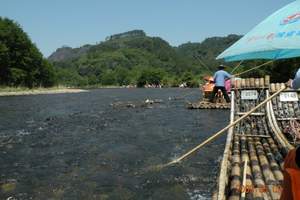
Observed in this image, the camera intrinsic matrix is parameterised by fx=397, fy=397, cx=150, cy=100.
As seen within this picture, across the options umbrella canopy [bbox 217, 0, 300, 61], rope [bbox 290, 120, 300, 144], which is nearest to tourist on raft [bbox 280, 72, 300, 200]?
umbrella canopy [bbox 217, 0, 300, 61]

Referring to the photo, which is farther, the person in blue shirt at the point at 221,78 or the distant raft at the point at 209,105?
the distant raft at the point at 209,105

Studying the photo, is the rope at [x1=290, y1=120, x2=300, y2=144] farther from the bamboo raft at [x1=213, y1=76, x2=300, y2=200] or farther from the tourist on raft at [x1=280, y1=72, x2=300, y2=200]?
the tourist on raft at [x1=280, y1=72, x2=300, y2=200]

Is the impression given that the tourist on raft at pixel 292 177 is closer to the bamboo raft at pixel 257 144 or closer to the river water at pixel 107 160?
the bamboo raft at pixel 257 144

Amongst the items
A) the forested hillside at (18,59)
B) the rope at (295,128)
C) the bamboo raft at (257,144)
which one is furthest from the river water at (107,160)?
the forested hillside at (18,59)

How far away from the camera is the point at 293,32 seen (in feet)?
12.2

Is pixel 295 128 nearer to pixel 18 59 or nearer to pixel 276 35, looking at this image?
pixel 276 35

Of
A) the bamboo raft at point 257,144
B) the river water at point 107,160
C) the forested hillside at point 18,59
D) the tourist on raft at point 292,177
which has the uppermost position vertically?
the forested hillside at point 18,59

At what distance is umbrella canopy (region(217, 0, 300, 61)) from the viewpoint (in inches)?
146

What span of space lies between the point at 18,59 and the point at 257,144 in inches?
3176

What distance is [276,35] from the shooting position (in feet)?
12.8

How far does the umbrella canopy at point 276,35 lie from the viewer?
3.70 m

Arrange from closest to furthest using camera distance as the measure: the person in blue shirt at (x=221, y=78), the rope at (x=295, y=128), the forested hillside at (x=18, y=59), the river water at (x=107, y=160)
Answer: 1. the river water at (x=107, y=160)
2. the rope at (x=295, y=128)
3. the person in blue shirt at (x=221, y=78)
4. the forested hillside at (x=18, y=59)

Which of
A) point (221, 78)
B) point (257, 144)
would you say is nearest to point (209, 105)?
point (221, 78)

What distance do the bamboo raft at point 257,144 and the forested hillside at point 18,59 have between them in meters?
70.7
